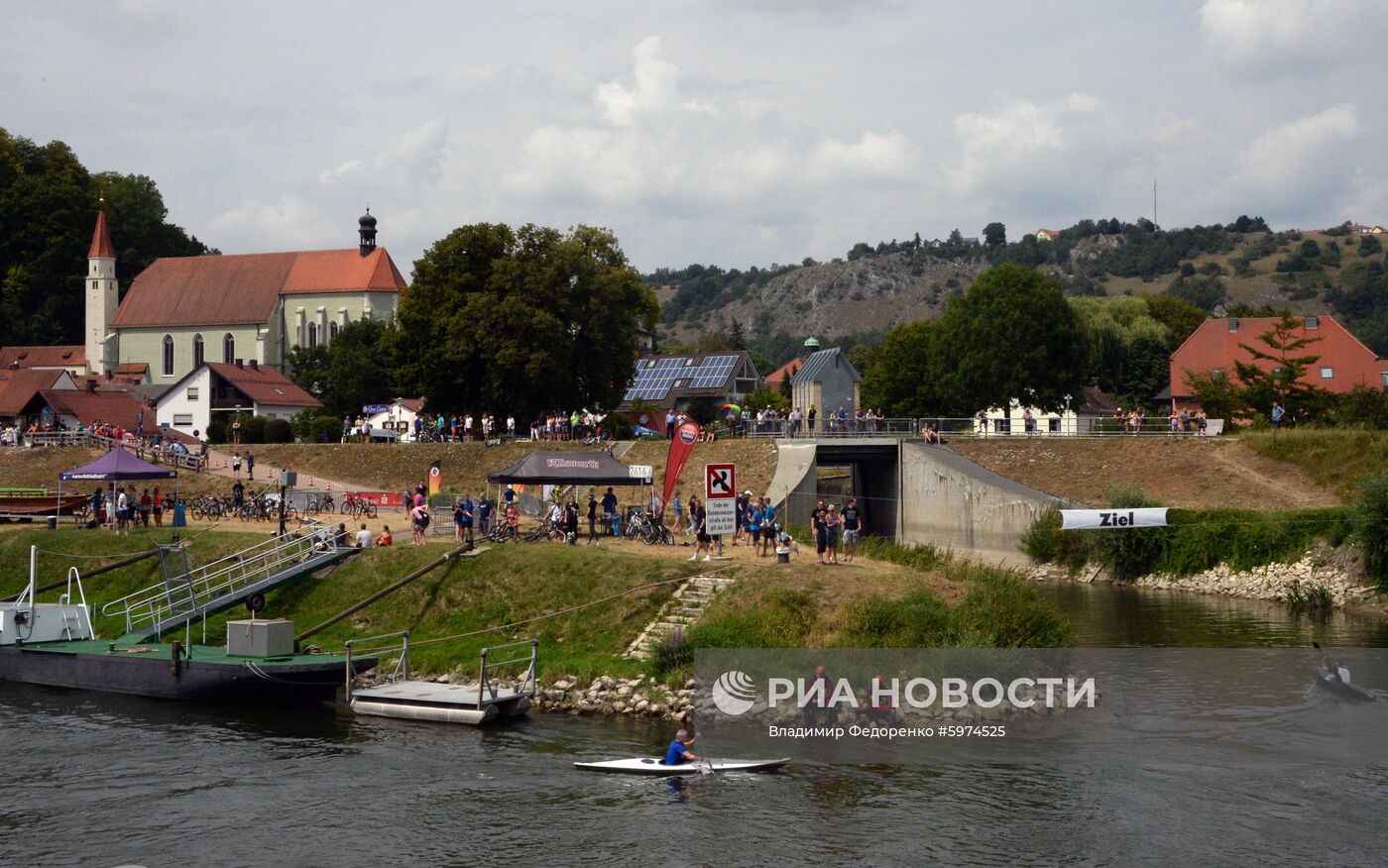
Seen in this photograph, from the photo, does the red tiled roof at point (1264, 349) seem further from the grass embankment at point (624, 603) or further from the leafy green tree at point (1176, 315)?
the grass embankment at point (624, 603)

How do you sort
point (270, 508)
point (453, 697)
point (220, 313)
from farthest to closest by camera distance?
point (220, 313) < point (270, 508) < point (453, 697)

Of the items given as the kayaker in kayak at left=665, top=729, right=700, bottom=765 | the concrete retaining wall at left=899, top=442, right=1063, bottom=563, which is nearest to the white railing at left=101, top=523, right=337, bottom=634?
the kayaker in kayak at left=665, top=729, right=700, bottom=765

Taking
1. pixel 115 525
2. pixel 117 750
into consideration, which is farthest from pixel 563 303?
pixel 117 750

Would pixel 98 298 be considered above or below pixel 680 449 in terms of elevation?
above

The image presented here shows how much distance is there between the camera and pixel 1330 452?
55.6m

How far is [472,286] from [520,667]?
3982 centimetres

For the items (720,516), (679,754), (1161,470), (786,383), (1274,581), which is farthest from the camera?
(786,383)

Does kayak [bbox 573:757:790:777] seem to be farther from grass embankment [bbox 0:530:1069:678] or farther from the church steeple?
the church steeple

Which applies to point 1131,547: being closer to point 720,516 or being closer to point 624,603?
point 720,516

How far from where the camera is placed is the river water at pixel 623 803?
20594 millimetres

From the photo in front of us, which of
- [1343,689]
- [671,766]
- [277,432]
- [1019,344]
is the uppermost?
[1019,344]

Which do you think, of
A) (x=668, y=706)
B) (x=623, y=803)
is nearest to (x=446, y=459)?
(x=668, y=706)

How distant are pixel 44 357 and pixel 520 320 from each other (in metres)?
65.2

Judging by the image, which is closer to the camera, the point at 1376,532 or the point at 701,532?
the point at 701,532
